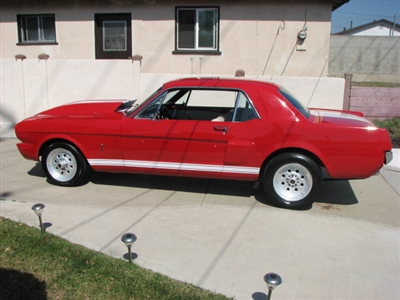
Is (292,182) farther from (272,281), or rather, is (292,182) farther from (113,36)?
(113,36)

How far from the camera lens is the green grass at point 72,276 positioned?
314cm

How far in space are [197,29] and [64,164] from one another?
19.5ft

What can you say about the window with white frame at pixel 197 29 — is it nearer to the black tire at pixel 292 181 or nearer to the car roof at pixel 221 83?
the car roof at pixel 221 83

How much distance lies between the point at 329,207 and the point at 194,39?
6524 millimetres

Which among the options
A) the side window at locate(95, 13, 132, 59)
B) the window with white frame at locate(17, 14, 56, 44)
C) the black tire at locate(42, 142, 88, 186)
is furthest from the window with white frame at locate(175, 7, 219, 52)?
the black tire at locate(42, 142, 88, 186)

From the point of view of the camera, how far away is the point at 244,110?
5191 millimetres

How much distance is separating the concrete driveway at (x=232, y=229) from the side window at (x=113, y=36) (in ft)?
17.1

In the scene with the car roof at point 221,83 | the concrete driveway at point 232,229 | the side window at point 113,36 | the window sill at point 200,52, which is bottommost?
the concrete driveway at point 232,229

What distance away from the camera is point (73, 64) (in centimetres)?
911

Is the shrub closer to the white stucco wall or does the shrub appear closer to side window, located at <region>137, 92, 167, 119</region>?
the white stucco wall

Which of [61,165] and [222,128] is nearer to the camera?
[222,128]

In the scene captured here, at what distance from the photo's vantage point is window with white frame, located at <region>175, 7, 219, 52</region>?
10156mm

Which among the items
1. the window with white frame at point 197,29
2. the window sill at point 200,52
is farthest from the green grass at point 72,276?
the window with white frame at point 197,29

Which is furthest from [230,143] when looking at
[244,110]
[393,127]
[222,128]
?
[393,127]
